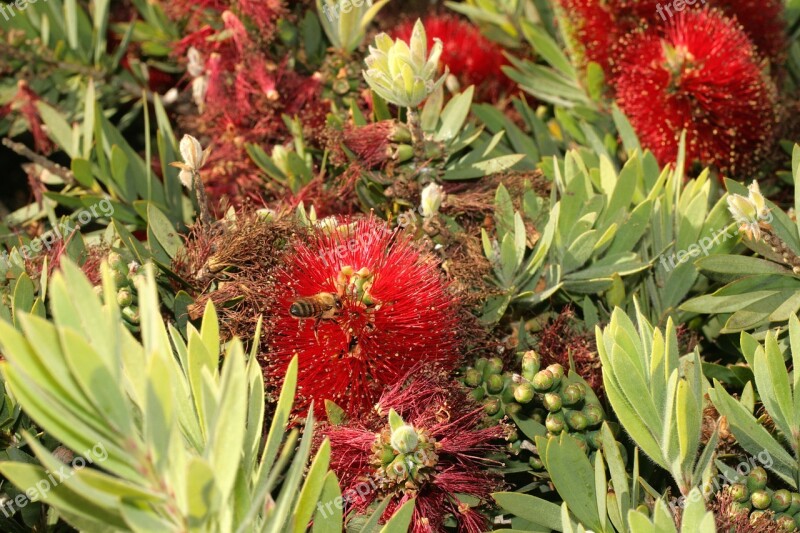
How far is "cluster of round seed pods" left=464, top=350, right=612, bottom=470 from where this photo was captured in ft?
2.73

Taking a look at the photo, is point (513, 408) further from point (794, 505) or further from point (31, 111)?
point (31, 111)

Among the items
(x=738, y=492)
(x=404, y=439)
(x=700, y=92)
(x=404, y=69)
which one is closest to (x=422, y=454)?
(x=404, y=439)

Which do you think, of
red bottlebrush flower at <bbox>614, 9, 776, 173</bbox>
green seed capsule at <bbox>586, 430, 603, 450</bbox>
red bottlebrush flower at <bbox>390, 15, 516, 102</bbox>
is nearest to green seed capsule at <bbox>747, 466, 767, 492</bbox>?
green seed capsule at <bbox>586, 430, 603, 450</bbox>

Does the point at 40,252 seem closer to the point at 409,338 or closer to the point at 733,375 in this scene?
the point at 409,338

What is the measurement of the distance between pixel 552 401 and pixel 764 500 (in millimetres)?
207

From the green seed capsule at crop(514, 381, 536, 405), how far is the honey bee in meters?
0.19

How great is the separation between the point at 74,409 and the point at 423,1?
4.13 ft

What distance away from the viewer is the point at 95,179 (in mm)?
1223

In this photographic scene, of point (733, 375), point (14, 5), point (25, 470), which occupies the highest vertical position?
point (14, 5)

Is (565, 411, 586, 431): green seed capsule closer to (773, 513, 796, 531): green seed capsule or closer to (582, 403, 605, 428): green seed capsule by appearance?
(582, 403, 605, 428): green seed capsule

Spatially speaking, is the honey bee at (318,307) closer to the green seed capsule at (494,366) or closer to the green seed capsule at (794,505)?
the green seed capsule at (494,366)

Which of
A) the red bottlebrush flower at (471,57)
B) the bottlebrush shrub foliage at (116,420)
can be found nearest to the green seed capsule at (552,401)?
the bottlebrush shrub foliage at (116,420)

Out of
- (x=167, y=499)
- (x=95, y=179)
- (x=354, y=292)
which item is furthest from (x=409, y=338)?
(x=95, y=179)

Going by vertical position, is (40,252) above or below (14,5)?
below
